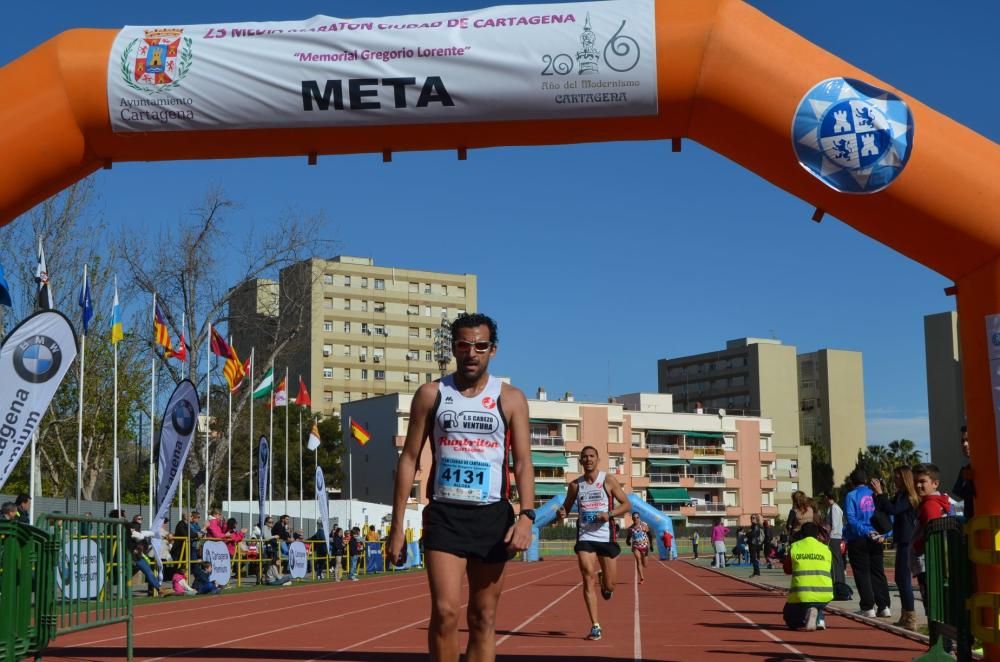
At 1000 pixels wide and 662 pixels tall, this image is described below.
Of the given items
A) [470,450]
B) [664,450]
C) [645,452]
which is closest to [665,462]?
[664,450]

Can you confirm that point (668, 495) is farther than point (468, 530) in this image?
Yes

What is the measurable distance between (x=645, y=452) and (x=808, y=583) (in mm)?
104601

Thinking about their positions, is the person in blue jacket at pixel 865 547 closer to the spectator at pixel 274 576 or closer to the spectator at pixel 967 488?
the spectator at pixel 967 488

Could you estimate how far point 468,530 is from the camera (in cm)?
696

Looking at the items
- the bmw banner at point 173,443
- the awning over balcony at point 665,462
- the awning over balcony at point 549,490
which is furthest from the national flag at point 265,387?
the awning over balcony at point 665,462

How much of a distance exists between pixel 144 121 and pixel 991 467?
23.0 feet

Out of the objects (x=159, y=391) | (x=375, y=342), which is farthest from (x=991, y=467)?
(x=375, y=342)

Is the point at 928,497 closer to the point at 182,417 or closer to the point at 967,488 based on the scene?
the point at 967,488

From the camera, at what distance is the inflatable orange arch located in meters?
9.14

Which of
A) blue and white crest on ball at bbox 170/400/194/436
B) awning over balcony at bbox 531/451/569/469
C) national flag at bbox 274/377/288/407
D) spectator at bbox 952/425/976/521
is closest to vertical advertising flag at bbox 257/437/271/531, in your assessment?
national flag at bbox 274/377/288/407

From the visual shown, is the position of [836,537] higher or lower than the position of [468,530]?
lower

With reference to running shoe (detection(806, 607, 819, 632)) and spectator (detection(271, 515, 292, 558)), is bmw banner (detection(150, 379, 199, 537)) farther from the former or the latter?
running shoe (detection(806, 607, 819, 632))

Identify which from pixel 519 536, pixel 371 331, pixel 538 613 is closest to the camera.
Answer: pixel 519 536

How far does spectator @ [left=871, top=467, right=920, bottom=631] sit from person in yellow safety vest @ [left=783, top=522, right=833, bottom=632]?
0.78m
